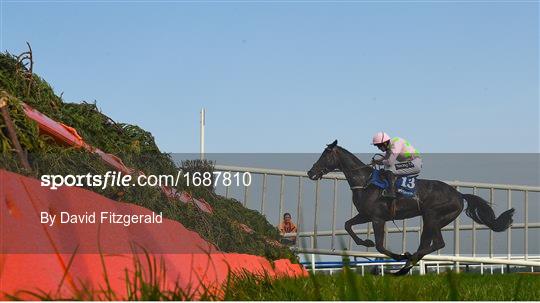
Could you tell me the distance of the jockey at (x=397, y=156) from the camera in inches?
463

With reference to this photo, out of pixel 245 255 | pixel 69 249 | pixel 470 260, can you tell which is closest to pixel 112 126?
pixel 245 255

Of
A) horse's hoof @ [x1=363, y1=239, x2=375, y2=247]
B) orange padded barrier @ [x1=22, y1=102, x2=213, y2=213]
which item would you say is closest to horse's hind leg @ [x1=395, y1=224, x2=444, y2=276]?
horse's hoof @ [x1=363, y1=239, x2=375, y2=247]

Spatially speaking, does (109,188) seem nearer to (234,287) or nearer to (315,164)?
(234,287)

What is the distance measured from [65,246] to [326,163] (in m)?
9.00

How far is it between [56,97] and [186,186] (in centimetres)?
137

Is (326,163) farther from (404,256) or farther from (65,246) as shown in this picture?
(65,246)

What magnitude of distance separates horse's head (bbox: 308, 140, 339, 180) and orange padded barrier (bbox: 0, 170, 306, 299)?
7.76 metres

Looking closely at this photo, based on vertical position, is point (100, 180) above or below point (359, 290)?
above

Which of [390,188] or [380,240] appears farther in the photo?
[380,240]

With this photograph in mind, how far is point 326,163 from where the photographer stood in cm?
1281

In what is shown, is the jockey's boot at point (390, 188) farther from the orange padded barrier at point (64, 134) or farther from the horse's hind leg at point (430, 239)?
the orange padded barrier at point (64, 134)

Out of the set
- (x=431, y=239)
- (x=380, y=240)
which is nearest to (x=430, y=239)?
(x=431, y=239)

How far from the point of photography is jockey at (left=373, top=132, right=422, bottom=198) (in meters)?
11.8

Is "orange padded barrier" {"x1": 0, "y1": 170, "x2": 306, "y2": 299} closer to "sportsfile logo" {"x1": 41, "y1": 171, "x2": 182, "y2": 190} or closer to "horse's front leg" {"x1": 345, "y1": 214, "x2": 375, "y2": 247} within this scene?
"sportsfile logo" {"x1": 41, "y1": 171, "x2": 182, "y2": 190}
